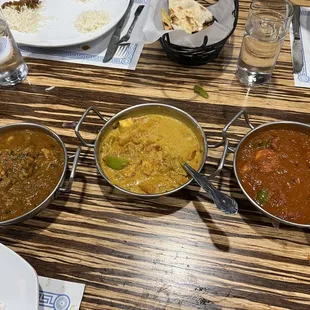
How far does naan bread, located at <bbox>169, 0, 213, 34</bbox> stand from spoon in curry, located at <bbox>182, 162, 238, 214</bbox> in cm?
83

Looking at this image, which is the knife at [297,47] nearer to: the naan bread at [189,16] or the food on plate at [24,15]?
the naan bread at [189,16]

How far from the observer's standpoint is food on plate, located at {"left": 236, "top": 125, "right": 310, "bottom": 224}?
1.33 meters

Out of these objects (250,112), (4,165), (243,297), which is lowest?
(243,297)

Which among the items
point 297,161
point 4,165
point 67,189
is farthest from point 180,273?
point 4,165

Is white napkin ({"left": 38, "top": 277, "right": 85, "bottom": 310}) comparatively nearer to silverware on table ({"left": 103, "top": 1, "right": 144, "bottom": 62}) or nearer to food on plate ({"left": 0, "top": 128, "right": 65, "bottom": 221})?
food on plate ({"left": 0, "top": 128, "right": 65, "bottom": 221})

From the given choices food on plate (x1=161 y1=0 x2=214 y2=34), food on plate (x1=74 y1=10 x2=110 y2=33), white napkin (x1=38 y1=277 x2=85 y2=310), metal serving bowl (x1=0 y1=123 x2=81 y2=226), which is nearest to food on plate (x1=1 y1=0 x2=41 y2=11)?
food on plate (x1=74 y1=10 x2=110 y2=33)

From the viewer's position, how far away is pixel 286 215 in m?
1.31

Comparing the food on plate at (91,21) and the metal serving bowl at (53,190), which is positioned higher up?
the food on plate at (91,21)

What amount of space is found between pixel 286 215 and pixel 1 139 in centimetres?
115

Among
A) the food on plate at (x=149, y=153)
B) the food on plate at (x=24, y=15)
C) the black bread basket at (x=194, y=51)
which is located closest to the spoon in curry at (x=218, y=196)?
the food on plate at (x=149, y=153)

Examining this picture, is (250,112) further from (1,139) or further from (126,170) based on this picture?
(1,139)

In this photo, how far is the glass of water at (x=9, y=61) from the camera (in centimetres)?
180

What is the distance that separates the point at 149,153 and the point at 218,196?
33 centimetres

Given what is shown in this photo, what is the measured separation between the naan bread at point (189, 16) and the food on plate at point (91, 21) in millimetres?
396
